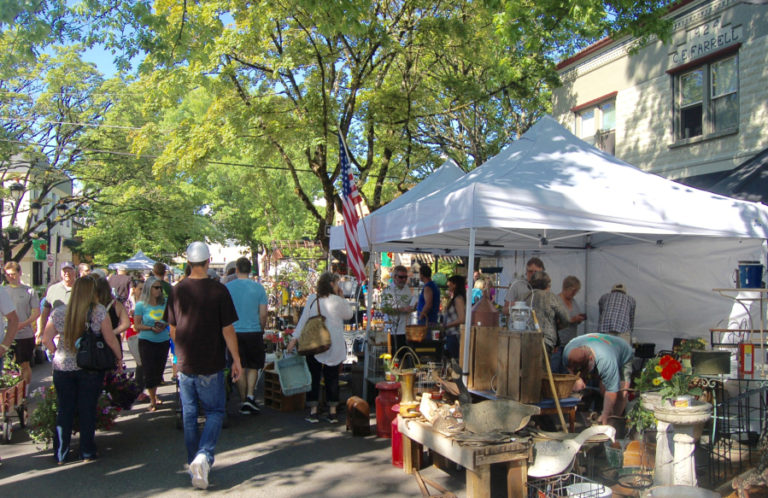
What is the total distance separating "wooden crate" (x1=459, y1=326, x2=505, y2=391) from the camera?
17.8ft

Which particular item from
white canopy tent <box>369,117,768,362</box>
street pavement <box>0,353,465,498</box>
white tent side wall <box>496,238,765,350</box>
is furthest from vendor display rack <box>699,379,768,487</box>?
street pavement <box>0,353,465,498</box>

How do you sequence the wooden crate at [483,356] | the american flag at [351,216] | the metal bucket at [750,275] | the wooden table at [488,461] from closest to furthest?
the wooden table at [488,461]
the wooden crate at [483,356]
the metal bucket at [750,275]
the american flag at [351,216]

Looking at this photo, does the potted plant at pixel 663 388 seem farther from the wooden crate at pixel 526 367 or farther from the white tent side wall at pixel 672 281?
the white tent side wall at pixel 672 281

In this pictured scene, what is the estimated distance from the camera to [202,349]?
16.4 ft

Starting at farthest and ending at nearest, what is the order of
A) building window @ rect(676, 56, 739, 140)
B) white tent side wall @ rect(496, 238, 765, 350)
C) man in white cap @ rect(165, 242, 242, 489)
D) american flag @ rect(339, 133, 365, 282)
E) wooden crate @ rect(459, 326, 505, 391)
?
building window @ rect(676, 56, 739, 140)
american flag @ rect(339, 133, 365, 282)
white tent side wall @ rect(496, 238, 765, 350)
wooden crate @ rect(459, 326, 505, 391)
man in white cap @ rect(165, 242, 242, 489)

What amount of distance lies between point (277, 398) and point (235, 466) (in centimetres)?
243


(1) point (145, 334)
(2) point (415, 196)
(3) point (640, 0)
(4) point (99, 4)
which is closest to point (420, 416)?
(1) point (145, 334)

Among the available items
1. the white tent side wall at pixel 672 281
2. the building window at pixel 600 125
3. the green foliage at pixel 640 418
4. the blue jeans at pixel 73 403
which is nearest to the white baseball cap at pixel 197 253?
the blue jeans at pixel 73 403

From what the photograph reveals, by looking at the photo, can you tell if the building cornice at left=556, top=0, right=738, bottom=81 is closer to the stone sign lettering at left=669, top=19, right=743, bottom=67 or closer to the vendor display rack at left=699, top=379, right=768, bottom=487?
the stone sign lettering at left=669, top=19, right=743, bottom=67

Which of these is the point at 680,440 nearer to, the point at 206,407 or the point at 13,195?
the point at 206,407

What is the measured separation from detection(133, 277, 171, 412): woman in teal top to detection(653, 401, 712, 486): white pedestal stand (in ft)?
18.6

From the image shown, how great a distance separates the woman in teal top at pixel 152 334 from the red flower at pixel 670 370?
562 cm

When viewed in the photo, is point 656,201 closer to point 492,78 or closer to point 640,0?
point 640,0

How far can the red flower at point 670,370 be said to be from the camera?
15.3 feet
